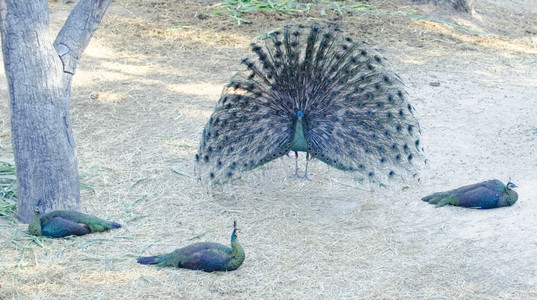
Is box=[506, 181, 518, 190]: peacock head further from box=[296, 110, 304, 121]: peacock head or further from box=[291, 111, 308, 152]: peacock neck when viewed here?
box=[296, 110, 304, 121]: peacock head

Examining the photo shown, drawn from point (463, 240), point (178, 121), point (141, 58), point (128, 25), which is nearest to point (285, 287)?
point (463, 240)

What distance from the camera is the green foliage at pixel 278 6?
46.1 feet

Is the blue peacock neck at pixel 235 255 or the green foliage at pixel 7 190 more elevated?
the blue peacock neck at pixel 235 255

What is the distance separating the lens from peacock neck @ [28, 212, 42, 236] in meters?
6.57

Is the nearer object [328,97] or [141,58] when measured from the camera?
[328,97]

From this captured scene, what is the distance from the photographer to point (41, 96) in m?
6.64

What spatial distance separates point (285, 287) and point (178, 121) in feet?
14.8

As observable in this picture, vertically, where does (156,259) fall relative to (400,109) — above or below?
below

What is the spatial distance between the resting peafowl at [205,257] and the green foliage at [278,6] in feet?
27.3

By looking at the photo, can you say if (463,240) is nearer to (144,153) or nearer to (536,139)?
(536,139)

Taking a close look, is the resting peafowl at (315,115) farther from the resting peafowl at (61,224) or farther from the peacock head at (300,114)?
the resting peafowl at (61,224)

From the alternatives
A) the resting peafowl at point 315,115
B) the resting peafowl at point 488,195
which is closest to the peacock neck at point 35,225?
the resting peafowl at point 315,115

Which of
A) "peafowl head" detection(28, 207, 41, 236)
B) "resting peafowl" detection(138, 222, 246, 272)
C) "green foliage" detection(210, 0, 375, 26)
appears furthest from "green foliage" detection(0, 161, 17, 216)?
"green foliage" detection(210, 0, 375, 26)

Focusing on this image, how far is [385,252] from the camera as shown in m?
6.48
